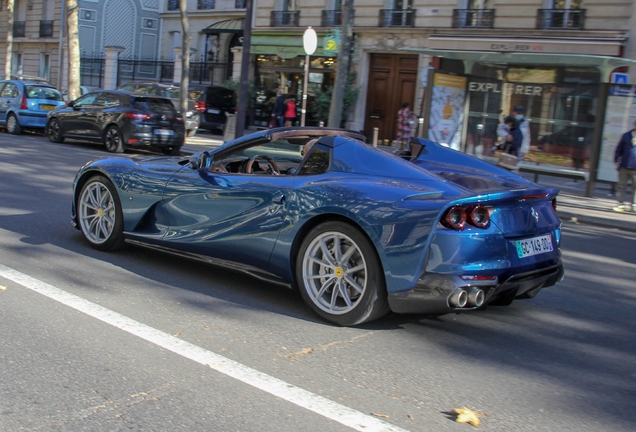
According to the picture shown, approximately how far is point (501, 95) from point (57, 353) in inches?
587

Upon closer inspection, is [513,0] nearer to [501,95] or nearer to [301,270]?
[501,95]

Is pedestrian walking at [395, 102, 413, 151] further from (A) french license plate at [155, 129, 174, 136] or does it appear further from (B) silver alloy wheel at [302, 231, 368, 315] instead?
(B) silver alloy wheel at [302, 231, 368, 315]

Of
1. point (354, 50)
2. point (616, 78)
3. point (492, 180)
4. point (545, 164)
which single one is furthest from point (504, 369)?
point (354, 50)

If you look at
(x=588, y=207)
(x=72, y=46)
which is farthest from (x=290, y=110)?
(x=588, y=207)

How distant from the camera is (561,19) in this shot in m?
22.2

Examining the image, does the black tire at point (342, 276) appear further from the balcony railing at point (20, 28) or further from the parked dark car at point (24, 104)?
the balcony railing at point (20, 28)

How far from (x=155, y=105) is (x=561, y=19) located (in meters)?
12.7

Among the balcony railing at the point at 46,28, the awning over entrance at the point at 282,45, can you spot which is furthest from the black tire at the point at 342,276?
the balcony railing at the point at 46,28

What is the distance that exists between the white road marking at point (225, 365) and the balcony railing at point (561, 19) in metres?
20.1

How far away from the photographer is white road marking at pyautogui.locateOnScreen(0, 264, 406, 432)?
11.4 feet

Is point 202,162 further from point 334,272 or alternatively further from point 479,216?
point 479,216

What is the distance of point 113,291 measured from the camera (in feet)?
18.0

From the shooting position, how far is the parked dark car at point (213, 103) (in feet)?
88.6

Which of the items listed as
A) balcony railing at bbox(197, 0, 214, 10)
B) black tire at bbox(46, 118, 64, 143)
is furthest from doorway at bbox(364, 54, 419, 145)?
balcony railing at bbox(197, 0, 214, 10)
